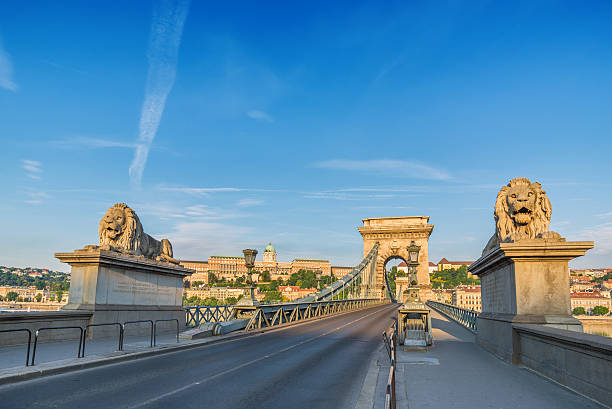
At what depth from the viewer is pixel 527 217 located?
11000 mm

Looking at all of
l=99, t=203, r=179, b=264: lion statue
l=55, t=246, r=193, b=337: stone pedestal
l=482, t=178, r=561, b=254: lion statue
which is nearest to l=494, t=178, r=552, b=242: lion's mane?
l=482, t=178, r=561, b=254: lion statue

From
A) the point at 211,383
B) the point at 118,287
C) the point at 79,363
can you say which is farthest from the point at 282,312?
the point at 211,383

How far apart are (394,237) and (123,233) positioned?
3090 inches

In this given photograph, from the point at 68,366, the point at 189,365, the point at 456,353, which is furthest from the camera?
the point at 456,353

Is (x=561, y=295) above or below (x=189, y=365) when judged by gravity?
above

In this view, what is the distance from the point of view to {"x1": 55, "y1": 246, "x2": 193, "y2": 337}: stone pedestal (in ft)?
47.2

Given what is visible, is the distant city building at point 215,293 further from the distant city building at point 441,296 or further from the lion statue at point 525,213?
the lion statue at point 525,213

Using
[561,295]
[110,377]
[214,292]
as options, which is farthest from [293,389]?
[214,292]

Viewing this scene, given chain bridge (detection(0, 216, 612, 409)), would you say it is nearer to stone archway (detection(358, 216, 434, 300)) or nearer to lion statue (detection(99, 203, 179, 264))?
lion statue (detection(99, 203, 179, 264))

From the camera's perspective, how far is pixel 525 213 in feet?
36.3

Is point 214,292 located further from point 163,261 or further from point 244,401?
point 244,401

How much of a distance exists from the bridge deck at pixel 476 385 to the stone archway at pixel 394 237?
7717 cm

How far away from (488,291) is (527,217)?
11.8ft

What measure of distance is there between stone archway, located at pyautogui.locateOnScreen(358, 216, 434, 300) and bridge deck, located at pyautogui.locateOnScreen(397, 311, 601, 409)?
77166 mm
